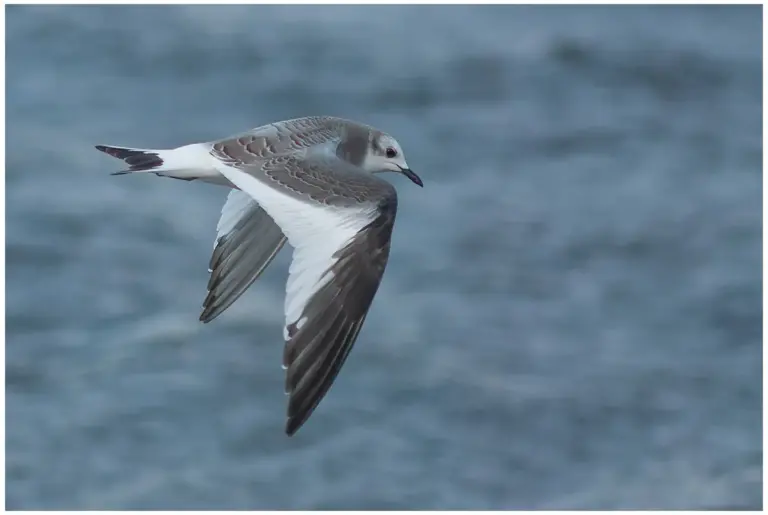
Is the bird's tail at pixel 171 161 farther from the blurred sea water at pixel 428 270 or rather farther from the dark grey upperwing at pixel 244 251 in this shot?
the blurred sea water at pixel 428 270

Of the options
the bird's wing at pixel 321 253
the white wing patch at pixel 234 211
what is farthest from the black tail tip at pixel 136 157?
the white wing patch at pixel 234 211

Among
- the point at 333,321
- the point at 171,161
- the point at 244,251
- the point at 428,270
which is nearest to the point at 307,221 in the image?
the point at 333,321

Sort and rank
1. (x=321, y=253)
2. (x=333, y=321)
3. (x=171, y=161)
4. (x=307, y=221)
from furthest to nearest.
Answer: (x=171, y=161) → (x=307, y=221) → (x=321, y=253) → (x=333, y=321)

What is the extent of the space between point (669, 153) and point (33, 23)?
163 inches

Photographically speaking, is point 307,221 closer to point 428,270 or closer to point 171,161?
point 171,161

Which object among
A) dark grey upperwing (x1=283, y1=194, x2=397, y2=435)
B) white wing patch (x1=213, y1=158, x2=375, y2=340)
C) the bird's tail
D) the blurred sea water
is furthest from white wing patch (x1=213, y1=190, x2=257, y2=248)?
the blurred sea water

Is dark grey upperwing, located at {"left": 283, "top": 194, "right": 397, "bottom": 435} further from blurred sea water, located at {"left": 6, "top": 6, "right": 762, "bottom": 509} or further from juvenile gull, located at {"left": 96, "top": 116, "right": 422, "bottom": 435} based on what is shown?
blurred sea water, located at {"left": 6, "top": 6, "right": 762, "bottom": 509}

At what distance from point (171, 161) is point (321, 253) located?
68 centimetres

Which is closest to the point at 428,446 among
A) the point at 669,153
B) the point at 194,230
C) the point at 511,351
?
the point at 511,351

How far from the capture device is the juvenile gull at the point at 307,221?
4059mm

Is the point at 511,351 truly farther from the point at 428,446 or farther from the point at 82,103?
the point at 82,103

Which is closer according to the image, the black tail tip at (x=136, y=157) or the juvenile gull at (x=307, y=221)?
the juvenile gull at (x=307, y=221)

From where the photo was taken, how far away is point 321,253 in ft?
13.8

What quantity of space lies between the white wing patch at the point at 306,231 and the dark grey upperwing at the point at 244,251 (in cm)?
56
